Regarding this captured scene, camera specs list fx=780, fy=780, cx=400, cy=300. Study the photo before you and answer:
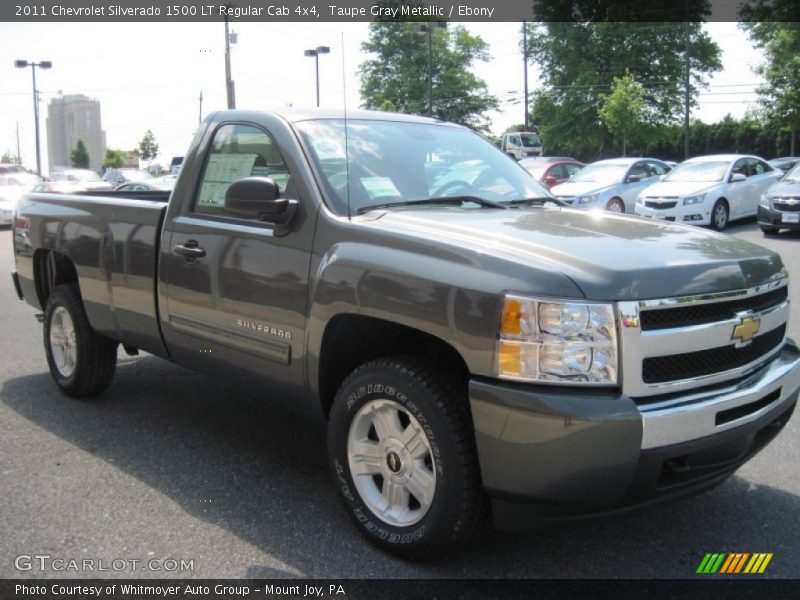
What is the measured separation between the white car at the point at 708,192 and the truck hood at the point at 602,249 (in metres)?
11.9

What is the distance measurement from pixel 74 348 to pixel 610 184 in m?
13.6

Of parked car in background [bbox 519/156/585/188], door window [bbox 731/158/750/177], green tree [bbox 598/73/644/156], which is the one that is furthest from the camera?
green tree [bbox 598/73/644/156]

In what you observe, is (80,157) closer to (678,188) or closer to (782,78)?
(782,78)

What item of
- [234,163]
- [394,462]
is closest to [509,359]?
[394,462]

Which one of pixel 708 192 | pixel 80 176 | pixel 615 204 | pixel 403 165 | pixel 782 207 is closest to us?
pixel 403 165

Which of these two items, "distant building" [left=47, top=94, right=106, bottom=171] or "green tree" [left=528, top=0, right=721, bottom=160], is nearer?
"green tree" [left=528, top=0, right=721, bottom=160]

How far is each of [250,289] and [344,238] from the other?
639 millimetres

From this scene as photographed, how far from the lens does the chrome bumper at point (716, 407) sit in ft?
8.76

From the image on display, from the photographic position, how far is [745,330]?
302 centimetres

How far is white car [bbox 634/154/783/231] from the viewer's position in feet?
49.5

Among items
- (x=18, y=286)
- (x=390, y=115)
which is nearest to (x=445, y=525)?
(x=390, y=115)

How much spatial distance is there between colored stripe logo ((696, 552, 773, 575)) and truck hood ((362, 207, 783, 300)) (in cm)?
111

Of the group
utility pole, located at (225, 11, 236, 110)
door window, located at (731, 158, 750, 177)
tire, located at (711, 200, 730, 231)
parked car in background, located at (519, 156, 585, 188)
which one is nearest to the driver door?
tire, located at (711, 200, 730, 231)

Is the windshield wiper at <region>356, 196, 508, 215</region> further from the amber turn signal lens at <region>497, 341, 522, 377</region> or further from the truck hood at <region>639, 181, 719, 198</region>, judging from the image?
the truck hood at <region>639, 181, 719, 198</region>
